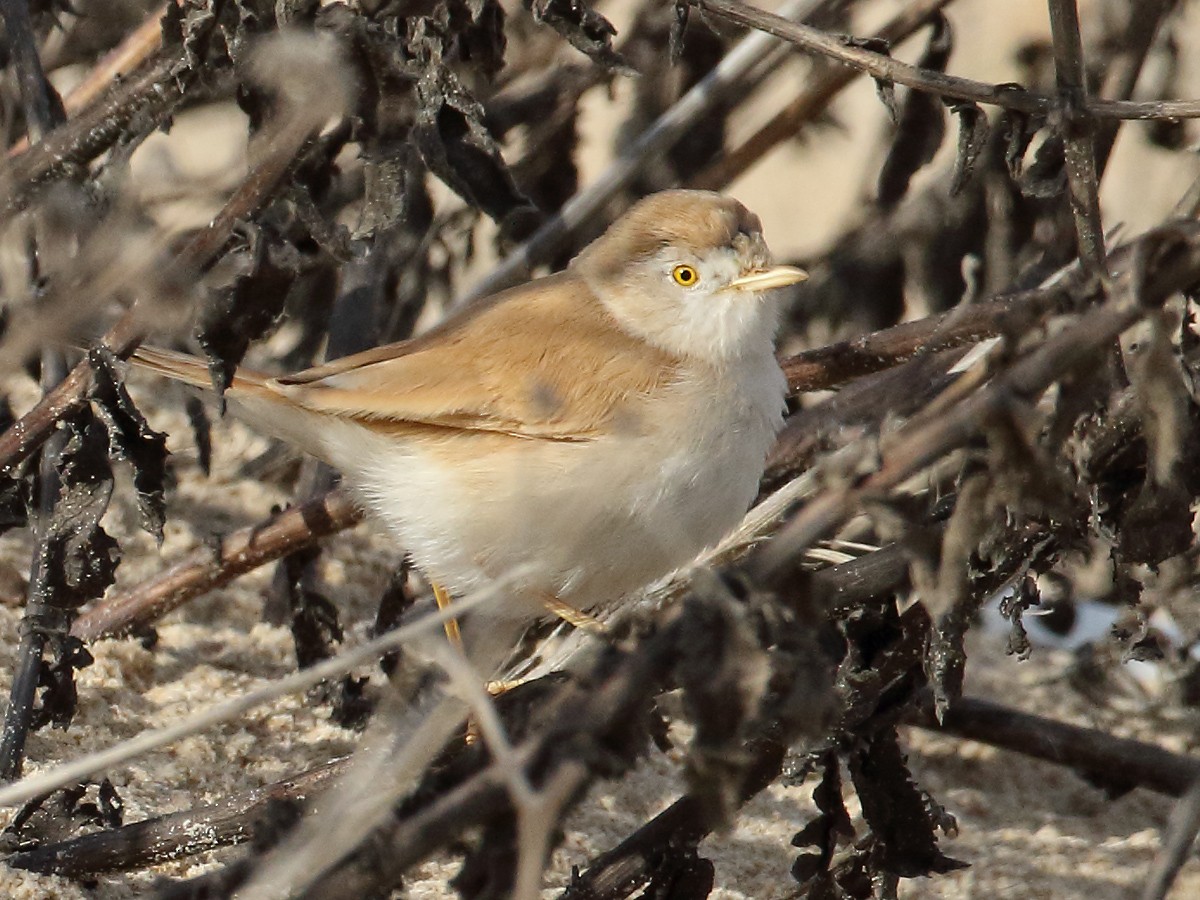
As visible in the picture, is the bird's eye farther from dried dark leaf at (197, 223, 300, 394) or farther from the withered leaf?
the withered leaf

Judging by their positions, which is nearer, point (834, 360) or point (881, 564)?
point (881, 564)

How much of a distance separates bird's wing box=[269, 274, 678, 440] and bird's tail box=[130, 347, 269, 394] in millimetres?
65

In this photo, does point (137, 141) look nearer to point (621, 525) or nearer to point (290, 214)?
point (290, 214)

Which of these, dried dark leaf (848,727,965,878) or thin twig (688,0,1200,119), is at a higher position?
thin twig (688,0,1200,119)

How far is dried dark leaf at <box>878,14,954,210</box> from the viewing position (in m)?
3.99

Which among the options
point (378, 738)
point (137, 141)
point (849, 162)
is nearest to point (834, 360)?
point (137, 141)

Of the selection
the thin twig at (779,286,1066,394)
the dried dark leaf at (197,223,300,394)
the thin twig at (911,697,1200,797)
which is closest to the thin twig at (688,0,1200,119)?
the thin twig at (779,286,1066,394)

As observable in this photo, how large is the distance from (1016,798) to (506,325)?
1.87m

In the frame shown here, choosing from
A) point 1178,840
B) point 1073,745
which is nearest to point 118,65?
point 1073,745

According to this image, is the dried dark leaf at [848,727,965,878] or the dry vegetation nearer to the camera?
the dry vegetation

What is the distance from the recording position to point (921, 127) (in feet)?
13.8

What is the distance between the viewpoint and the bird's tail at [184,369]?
3.36m

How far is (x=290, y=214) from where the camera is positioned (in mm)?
3459

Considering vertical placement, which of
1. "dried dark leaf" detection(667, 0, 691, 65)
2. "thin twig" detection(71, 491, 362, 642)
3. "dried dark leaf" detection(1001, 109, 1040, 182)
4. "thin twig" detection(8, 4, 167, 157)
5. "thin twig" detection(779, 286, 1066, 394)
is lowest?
"thin twig" detection(71, 491, 362, 642)
